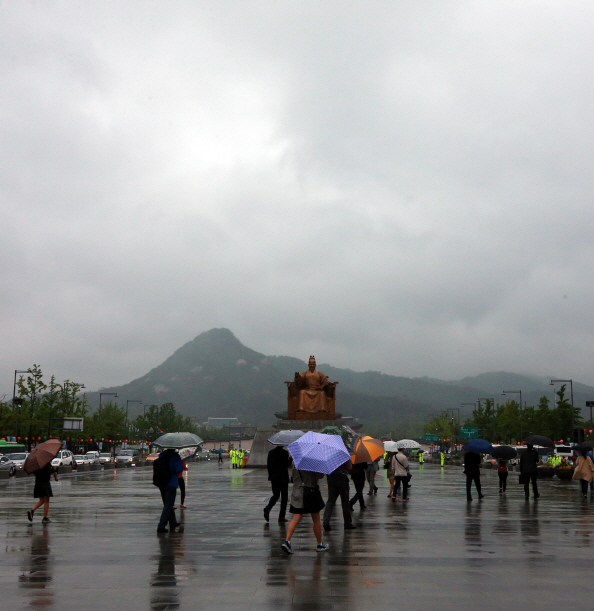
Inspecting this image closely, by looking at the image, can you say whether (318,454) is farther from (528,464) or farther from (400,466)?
(528,464)

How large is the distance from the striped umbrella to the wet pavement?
133cm

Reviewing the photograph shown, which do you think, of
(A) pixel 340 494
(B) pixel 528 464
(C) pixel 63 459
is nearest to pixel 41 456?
(A) pixel 340 494

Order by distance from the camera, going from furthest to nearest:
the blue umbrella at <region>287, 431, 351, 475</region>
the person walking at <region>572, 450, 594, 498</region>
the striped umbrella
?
the person walking at <region>572, 450, 594, 498</region> → the striped umbrella → the blue umbrella at <region>287, 431, 351, 475</region>

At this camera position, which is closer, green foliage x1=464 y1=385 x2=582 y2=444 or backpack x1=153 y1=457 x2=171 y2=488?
backpack x1=153 y1=457 x2=171 y2=488

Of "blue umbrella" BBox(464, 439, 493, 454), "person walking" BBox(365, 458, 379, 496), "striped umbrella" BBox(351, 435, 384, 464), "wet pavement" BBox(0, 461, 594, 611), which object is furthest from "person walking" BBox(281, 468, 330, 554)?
"person walking" BBox(365, 458, 379, 496)

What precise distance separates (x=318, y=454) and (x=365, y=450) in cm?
508

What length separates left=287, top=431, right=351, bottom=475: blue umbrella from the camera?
11.1 m

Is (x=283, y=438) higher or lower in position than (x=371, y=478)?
higher

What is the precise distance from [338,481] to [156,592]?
5521mm

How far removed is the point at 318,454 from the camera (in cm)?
1124

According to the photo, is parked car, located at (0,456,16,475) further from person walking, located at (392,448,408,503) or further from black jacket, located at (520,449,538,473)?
black jacket, located at (520,449,538,473)

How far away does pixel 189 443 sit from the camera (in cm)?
1431

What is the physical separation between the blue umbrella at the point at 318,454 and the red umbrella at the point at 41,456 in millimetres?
5906

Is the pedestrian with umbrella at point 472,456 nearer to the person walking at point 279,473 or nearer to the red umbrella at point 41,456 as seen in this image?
the person walking at point 279,473
